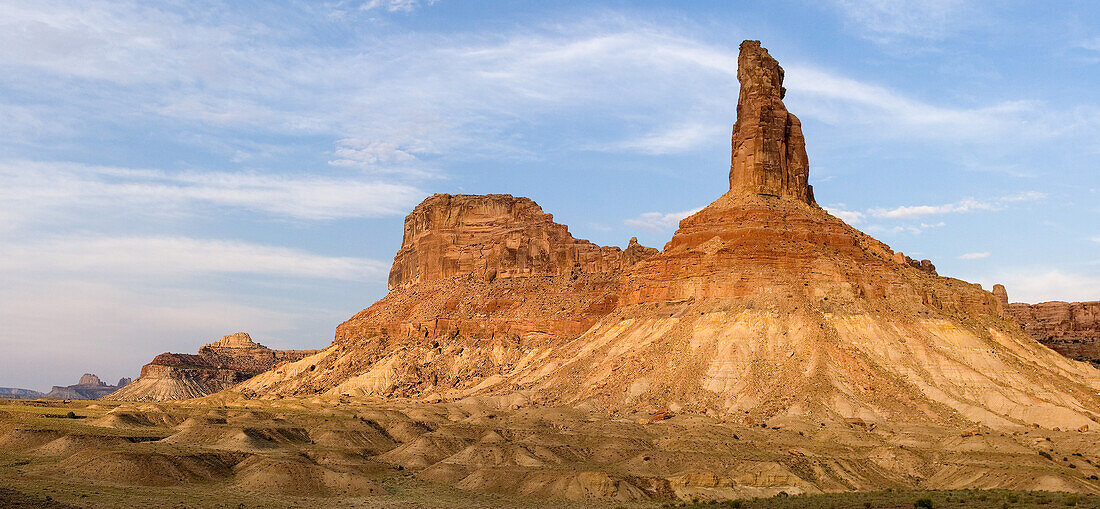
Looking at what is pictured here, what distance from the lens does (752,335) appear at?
10119cm

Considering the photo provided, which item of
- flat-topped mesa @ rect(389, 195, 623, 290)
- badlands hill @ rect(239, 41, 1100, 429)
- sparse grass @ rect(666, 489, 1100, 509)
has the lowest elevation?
sparse grass @ rect(666, 489, 1100, 509)

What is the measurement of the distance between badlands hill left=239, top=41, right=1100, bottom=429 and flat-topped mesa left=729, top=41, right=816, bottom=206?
0.68 feet

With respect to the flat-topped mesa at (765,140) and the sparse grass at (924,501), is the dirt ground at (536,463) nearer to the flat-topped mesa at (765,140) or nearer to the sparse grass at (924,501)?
the sparse grass at (924,501)

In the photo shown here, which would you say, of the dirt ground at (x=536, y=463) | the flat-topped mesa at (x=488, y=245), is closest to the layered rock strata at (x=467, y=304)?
the flat-topped mesa at (x=488, y=245)

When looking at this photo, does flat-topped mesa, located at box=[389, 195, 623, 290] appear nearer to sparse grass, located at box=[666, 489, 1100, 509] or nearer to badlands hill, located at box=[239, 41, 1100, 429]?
badlands hill, located at box=[239, 41, 1100, 429]

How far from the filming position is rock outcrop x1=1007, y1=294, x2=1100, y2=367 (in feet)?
523

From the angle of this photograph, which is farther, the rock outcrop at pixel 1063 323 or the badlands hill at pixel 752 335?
the rock outcrop at pixel 1063 323

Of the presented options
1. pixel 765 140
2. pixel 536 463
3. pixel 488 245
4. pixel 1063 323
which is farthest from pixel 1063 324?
pixel 536 463

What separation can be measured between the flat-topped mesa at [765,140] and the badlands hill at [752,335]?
0.68 ft

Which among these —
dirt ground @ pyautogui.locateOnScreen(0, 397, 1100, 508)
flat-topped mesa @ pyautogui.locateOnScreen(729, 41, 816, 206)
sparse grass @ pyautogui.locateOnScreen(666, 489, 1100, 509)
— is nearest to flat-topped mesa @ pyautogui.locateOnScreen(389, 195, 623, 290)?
flat-topped mesa @ pyautogui.locateOnScreen(729, 41, 816, 206)

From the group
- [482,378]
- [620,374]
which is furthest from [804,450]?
[482,378]

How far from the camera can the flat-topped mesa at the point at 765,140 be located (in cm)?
11875

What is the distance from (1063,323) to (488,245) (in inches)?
3466

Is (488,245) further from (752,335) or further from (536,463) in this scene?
(536,463)
